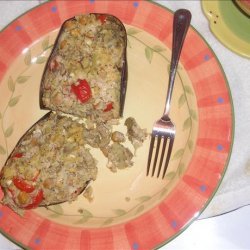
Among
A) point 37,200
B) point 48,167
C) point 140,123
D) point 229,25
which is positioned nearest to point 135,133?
point 140,123

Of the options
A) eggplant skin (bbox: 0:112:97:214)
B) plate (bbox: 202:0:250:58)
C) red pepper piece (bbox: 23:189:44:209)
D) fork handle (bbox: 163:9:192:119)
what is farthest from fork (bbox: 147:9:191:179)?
red pepper piece (bbox: 23:189:44:209)

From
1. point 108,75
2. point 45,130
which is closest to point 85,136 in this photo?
point 45,130

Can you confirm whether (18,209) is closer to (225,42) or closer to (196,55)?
(196,55)

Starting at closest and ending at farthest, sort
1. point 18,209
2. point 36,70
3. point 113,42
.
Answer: point 18,209 → point 113,42 → point 36,70

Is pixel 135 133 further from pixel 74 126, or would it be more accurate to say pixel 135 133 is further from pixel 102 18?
pixel 102 18

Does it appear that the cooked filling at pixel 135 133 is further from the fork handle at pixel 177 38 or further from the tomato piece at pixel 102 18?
the tomato piece at pixel 102 18

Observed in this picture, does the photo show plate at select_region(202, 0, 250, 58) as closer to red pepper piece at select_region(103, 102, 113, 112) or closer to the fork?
the fork
